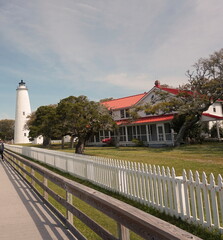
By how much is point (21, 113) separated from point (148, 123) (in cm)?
4307

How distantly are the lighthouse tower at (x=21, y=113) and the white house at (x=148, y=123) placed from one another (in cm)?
3147

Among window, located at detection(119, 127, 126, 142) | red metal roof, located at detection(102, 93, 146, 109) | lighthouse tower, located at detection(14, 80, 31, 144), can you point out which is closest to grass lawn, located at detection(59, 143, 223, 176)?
window, located at detection(119, 127, 126, 142)

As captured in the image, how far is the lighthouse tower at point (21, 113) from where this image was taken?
6194 cm

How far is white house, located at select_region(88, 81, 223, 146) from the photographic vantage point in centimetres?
2850

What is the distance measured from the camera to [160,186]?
18.3 ft

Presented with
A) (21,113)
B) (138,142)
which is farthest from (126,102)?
(21,113)

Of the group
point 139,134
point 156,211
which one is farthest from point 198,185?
point 139,134

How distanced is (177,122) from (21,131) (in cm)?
4723

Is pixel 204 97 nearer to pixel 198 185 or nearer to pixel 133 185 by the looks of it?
pixel 133 185

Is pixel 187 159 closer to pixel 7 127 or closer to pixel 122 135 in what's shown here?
pixel 122 135

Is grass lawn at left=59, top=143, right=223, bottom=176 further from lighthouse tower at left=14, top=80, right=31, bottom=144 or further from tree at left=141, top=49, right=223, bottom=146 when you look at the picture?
lighthouse tower at left=14, top=80, right=31, bottom=144

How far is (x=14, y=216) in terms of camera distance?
557 centimetres

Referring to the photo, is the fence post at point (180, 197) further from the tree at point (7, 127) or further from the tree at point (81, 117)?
the tree at point (7, 127)

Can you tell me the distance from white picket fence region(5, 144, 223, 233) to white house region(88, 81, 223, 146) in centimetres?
1759
